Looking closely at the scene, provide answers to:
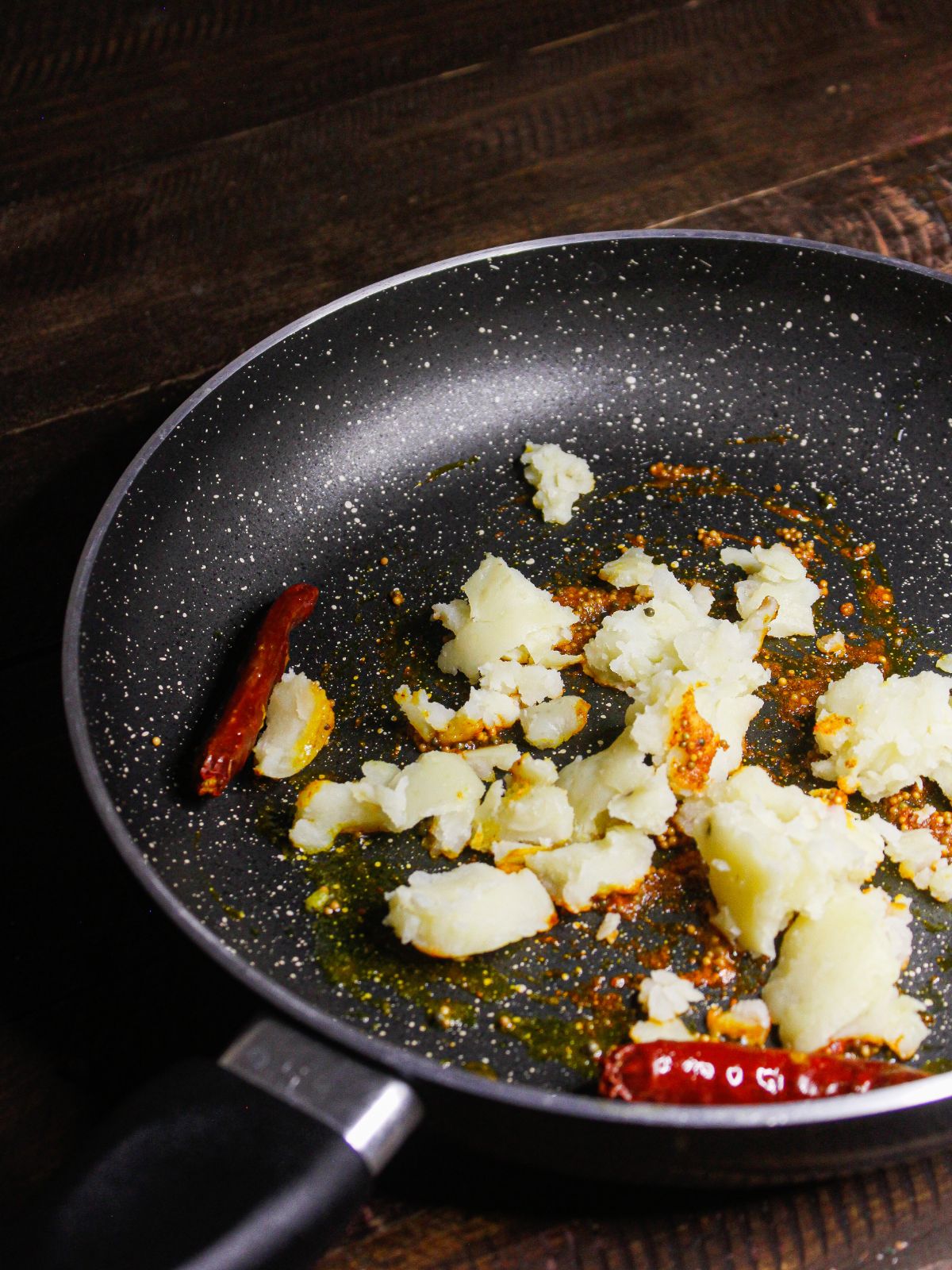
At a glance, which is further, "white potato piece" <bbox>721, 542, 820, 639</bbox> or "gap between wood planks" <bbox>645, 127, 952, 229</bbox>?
"gap between wood planks" <bbox>645, 127, 952, 229</bbox>

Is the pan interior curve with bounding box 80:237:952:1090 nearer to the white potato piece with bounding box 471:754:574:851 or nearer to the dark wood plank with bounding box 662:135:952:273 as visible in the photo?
the white potato piece with bounding box 471:754:574:851

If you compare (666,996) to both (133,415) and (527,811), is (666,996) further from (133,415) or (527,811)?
(133,415)

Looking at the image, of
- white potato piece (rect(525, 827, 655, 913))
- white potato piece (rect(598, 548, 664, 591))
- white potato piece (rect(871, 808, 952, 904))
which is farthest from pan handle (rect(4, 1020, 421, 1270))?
white potato piece (rect(598, 548, 664, 591))

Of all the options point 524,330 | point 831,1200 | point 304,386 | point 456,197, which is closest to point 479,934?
point 831,1200

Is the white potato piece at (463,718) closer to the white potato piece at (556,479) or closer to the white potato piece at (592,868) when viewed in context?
the white potato piece at (592,868)

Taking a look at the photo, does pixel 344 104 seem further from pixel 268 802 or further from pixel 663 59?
pixel 268 802

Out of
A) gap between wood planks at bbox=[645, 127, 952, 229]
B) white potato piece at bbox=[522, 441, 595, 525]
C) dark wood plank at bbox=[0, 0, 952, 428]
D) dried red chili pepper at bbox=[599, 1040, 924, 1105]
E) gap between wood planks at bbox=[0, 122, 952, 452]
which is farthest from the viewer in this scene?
gap between wood planks at bbox=[645, 127, 952, 229]
